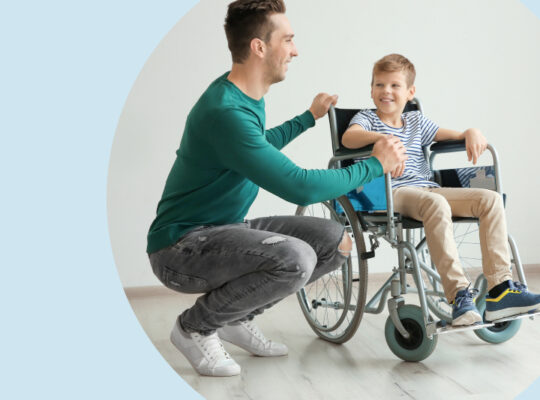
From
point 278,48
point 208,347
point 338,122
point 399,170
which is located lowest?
point 208,347

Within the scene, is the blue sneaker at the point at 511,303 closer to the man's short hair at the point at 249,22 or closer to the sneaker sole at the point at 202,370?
the sneaker sole at the point at 202,370

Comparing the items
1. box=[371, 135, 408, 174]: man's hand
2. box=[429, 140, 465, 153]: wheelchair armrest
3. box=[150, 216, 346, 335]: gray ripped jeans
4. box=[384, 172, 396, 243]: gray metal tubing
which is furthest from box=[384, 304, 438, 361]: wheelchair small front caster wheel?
box=[429, 140, 465, 153]: wheelchair armrest

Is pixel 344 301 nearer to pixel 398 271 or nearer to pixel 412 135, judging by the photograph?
pixel 398 271

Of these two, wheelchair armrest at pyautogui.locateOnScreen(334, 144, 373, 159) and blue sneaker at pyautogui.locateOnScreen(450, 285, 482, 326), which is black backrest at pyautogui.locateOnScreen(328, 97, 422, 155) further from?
blue sneaker at pyautogui.locateOnScreen(450, 285, 482, 326)

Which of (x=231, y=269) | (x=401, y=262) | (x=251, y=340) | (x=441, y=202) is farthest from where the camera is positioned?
(x=251, y=340)

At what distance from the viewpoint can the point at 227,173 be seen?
2.09m

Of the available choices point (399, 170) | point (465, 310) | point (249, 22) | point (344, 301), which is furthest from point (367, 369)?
point (249, 22)

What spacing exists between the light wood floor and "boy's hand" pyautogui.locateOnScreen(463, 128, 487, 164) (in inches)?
26.4

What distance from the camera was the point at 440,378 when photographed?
2.11 m

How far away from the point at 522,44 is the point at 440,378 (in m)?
1.83

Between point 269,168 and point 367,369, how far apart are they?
2.53ft

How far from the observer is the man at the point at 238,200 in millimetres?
1930

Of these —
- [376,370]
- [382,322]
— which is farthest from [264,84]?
[382,322]

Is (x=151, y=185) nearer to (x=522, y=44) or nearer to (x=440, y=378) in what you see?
(x=440, y=378)
